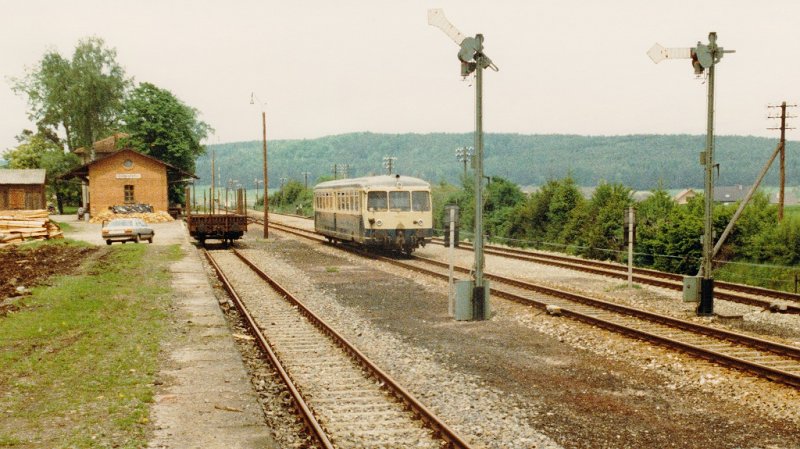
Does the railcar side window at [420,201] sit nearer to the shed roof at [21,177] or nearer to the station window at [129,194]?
the shed roof at [21,177]

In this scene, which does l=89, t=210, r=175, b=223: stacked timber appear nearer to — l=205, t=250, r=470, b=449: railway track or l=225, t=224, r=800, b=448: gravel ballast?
l=225, t=224, r=800, b=448: gravel ballast

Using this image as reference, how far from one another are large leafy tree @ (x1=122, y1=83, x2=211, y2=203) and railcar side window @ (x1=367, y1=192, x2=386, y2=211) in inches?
1584

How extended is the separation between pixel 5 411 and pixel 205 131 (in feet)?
259

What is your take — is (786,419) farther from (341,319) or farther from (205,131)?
(205,131)

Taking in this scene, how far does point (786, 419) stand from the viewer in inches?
321

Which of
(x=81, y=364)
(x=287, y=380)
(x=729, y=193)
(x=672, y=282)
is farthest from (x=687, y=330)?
(x=729, y=193)

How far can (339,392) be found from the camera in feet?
30.4

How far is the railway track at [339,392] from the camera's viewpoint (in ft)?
24.6

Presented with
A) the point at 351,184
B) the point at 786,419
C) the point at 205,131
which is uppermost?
the point at 205,131

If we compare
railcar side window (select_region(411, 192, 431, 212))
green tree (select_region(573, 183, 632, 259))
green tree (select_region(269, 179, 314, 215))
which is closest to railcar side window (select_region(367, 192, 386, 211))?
railcar side window (select_region(411, 192, 431, 212))

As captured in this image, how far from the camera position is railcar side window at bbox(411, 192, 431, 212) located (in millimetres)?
27156

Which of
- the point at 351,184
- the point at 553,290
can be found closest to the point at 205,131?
the point at 351,184

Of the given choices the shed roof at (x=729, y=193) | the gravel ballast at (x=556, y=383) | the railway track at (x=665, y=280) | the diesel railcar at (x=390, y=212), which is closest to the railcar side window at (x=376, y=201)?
the diesel railcar at (x=390, y=212)

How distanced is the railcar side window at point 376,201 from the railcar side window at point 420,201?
1.18 meters
